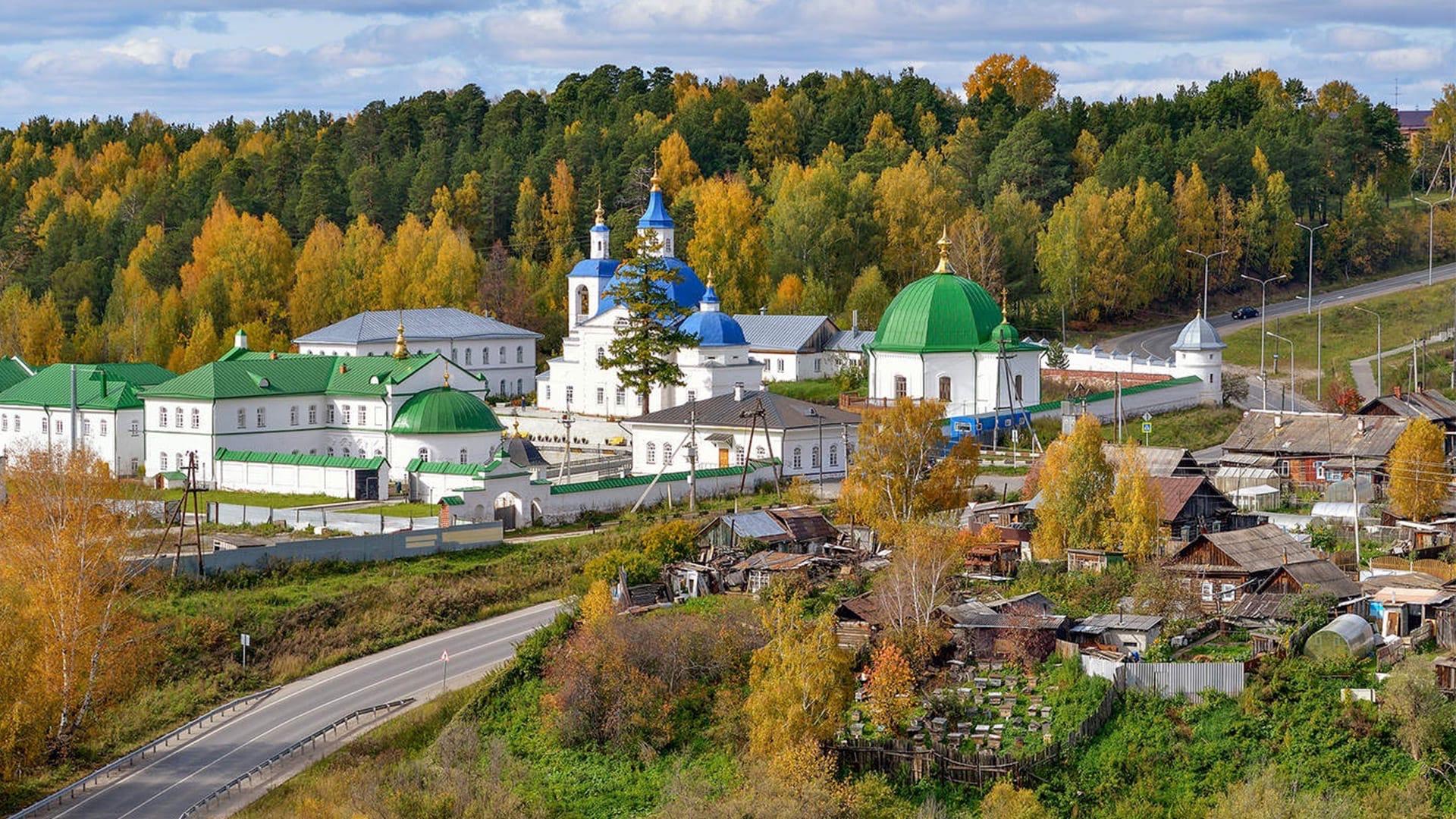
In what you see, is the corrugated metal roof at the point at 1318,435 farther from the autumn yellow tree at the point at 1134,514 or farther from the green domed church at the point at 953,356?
the autumn yellow tree at the point at 1134,514

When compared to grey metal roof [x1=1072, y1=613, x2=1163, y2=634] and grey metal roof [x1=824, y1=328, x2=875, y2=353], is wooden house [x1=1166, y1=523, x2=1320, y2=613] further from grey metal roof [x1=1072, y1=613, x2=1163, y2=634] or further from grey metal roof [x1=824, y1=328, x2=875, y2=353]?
grey metal roof [x1=824, y1=328, x2=875, y2=353]

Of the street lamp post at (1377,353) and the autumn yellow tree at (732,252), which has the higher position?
the autumn yellow tree at (732,252)

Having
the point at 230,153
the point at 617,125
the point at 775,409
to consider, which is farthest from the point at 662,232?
the point at 230,153

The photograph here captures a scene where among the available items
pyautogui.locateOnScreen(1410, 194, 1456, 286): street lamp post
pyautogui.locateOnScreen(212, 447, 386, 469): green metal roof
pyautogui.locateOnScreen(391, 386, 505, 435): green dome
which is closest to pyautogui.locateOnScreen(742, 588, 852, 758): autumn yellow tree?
pyautogui.locateOnScreen(212, 447, 386, 469): green metal roof

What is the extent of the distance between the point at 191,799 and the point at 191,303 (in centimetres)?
4939

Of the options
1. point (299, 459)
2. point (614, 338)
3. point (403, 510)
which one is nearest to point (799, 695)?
point (403, 510)

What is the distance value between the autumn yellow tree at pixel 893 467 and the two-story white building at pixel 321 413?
11.3 m

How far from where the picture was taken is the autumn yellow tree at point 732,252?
75.5m

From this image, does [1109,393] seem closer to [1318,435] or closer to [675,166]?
[1318,435]

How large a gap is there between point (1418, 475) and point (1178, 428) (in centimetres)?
1390

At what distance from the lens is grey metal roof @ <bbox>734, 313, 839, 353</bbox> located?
6631cm

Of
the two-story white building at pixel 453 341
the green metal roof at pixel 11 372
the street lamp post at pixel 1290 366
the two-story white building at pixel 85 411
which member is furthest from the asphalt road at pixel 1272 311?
the green metal roof at pixel 11 372

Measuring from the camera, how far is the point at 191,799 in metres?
31.3

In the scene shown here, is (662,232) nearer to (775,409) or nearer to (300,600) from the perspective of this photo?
(775,409)
